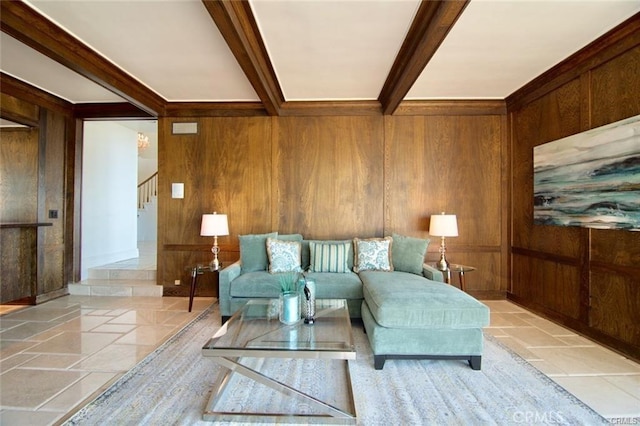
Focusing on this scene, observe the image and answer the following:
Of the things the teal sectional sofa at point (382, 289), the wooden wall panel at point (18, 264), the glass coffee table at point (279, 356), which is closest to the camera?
the glass coffee table at point (279, 356)

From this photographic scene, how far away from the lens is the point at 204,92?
3.86 meters

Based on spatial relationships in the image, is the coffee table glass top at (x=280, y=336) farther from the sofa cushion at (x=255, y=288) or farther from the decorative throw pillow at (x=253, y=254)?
the decorative throw pillow at (x=253, y=254)

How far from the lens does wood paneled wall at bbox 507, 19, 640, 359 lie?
253 cm

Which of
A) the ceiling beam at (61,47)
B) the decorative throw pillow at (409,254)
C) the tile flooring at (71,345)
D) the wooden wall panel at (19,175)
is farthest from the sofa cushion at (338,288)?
the wooden wall panel at (19,175)

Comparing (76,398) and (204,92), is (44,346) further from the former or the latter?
(204,92)

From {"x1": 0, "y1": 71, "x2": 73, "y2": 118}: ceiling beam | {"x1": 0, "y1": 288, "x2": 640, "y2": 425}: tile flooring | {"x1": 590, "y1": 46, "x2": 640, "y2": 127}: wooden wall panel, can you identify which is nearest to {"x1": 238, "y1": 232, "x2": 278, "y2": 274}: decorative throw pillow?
{"x1": 0, "y1": 288, "x2": 640, "y2": 425}: tile flooring

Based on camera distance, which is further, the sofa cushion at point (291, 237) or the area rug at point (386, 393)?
the sofa cushion at point (291, 237)

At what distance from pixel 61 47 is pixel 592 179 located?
490 cm

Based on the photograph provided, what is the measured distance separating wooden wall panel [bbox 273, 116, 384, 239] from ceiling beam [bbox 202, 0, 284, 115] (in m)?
0.91

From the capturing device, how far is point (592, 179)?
110 inches

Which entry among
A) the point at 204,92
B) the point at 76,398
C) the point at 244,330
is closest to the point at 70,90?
the point at 204,92

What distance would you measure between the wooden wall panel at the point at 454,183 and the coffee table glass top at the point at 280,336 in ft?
7.35

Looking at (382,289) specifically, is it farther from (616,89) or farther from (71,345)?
(71,345)

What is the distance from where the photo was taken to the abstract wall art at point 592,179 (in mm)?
2451
